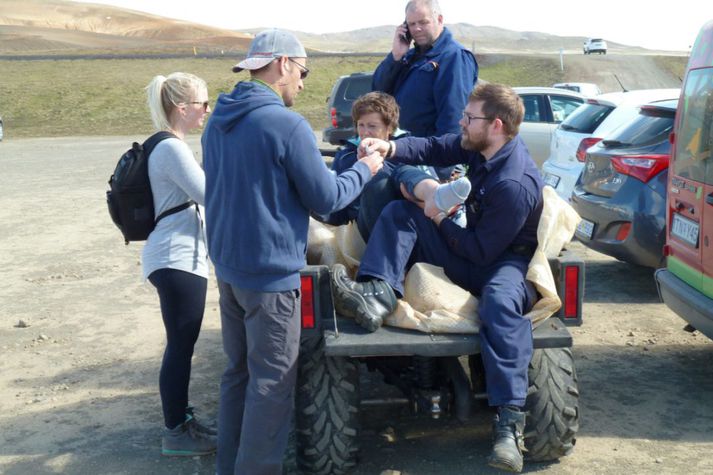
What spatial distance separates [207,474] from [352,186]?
1.74 m

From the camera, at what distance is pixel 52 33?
88.6 m

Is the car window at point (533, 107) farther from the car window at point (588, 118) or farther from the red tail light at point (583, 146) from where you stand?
the red tail light at point (583, 146)

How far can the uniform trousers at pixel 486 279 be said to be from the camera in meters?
3.74

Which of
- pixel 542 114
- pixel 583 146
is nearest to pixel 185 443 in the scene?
pixel 583 146

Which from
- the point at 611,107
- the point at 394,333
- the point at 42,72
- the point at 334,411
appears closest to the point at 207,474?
the point at 334,411

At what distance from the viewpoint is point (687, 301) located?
4973 millimetres

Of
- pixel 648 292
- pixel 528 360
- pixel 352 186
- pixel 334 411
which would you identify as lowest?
pixel 648 292

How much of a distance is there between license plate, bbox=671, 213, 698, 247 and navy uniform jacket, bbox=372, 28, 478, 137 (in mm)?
1554

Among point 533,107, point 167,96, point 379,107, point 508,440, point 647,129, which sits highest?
point 167,96

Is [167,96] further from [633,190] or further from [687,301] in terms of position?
[633,190]

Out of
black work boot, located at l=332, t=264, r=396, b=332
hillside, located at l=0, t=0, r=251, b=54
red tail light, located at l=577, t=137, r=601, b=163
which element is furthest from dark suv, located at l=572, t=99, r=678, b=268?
hillside, located at l=0, t=0, r=251, b=54

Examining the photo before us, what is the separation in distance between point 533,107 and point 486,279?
10.6 meters

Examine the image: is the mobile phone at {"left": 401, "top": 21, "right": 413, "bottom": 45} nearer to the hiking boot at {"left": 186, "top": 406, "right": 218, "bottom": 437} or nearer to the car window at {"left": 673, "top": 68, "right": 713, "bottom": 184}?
the car window at {"left": 673, "top": 68, "right": 713, "bottom": 184}

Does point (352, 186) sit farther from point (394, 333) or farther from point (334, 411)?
point (334, 411)
